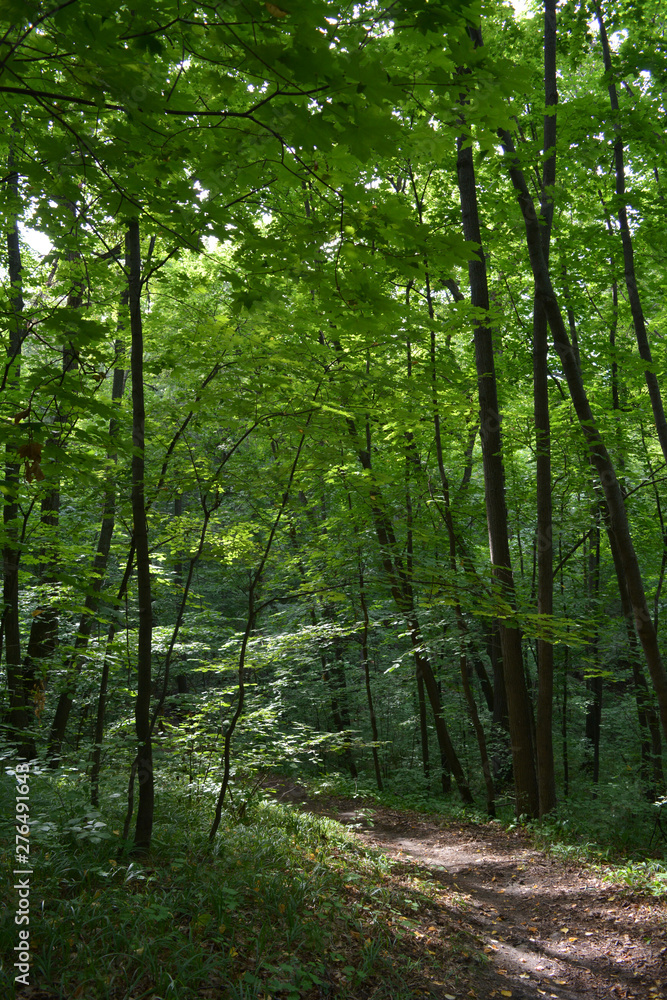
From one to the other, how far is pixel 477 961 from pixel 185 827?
271 cm

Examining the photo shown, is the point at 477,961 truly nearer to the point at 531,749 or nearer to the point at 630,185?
the point at 531,749

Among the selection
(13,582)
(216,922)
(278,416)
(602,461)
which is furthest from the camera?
(602,461)

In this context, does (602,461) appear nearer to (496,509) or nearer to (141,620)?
(496,509)

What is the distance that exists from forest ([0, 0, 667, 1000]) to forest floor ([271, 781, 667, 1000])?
21 centimetres

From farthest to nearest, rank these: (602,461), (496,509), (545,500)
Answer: (496,509)
(545,500)
(602,461)

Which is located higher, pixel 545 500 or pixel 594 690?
pixel 545 500

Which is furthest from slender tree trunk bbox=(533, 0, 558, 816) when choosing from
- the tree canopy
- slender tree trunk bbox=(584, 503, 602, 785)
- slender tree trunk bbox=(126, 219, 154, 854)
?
slender tree trunk bbox=(126, 219, 154, 854)

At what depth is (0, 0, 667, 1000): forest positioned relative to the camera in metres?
2.51

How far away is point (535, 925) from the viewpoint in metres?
4.89

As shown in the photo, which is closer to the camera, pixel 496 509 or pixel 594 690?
pixel 496 509

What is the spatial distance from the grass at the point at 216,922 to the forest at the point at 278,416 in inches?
1.0

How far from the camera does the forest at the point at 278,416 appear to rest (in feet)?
8.23

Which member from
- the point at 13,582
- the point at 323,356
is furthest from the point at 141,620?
the point at 323,356

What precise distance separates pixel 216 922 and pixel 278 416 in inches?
145
